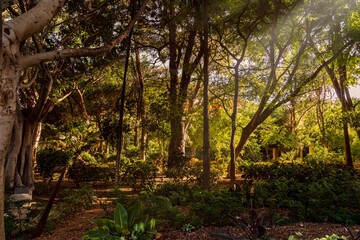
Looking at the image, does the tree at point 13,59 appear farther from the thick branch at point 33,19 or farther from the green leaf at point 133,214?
the green leaf at point 133,214

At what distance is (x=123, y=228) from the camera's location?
3428mm

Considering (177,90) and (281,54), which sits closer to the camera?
(281,54)

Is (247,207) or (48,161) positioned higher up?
(48,161)

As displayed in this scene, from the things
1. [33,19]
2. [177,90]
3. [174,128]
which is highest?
[177,90]

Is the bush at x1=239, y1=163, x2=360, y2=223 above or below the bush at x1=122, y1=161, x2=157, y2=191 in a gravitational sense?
below

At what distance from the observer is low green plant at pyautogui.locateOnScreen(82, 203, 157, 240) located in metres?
3.32

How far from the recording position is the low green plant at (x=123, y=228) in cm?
332

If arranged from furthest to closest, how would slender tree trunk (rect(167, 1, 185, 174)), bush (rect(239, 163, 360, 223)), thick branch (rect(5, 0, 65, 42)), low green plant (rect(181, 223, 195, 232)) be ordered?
slender tree trunk (rect(167, 1, 185, 174))
bush (rect(239, 163, 360, 223))
low green plant (rect(181, 223, 195, 232))
thick branch (rect(5, 0, 65, 42))

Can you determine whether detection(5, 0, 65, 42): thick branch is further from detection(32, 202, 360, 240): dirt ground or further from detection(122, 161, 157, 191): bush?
detection(122, 161, 157, 191): bush

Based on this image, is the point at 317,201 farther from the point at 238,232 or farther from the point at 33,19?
the point at 33,19

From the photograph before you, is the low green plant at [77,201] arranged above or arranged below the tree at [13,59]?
below

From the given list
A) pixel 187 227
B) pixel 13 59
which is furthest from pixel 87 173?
pixel 13 59

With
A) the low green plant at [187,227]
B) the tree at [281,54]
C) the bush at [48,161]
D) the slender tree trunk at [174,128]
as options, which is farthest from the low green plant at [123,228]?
the bush at [48,161]

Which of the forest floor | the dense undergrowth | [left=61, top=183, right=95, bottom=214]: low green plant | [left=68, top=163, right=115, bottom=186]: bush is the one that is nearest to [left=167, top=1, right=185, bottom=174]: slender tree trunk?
[left=68, top=163, right=115, bottom=186]: bush
